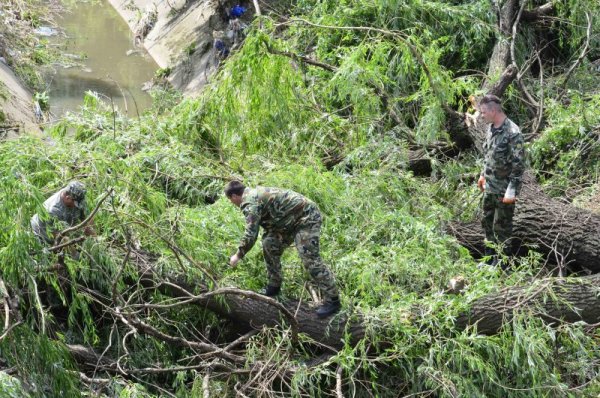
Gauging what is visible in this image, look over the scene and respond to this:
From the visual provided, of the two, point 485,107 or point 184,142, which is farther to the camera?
point 184,142

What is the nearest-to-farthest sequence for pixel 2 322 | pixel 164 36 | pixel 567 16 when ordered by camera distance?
pixel 2 322 < pixel 567 16 < pixel 164 36

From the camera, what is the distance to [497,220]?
708 cm

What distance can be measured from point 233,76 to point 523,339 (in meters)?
4.25

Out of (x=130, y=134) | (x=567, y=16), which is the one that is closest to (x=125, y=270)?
(x=130, y=134)

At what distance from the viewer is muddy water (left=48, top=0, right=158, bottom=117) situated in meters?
15.3

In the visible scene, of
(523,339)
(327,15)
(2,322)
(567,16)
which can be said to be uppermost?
(2,322)

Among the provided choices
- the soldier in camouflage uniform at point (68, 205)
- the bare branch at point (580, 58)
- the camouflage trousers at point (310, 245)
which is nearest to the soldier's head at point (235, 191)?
the camouflage trousers at point (310, 245)

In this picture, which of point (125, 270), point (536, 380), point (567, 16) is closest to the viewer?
point (536, 380)

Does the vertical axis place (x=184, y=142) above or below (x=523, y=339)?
above

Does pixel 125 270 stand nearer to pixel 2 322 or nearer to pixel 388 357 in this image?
pixel 2 322

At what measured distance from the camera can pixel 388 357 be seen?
582cm

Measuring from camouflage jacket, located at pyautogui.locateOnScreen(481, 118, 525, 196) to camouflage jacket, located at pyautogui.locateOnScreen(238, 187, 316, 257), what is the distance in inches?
66.7

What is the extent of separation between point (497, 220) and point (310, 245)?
179cm

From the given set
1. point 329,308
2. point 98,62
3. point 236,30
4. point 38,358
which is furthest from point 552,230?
point 98,62
